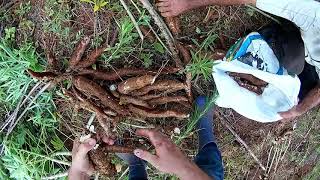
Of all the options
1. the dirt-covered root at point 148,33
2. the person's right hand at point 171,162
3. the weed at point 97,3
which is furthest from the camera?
the dirt-covered root at point 148,33

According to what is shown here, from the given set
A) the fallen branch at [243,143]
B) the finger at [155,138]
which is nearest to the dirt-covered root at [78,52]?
the finger at [155,138]

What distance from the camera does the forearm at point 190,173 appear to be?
142 cm

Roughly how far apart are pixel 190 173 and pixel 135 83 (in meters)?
0.47

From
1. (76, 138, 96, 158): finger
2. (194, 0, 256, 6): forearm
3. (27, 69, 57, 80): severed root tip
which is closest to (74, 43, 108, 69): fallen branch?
(27, 69, 57, 80): severed root tip

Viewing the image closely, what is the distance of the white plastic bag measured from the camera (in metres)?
1.73

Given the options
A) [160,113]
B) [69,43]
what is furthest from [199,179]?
[69,43]

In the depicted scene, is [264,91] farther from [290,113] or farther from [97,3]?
[97,3]

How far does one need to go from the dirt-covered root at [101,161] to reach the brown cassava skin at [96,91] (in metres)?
0.20

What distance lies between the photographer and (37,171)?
1890 millimetres

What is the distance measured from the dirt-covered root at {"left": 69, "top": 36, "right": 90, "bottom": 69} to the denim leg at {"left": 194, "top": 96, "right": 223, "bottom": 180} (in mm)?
595

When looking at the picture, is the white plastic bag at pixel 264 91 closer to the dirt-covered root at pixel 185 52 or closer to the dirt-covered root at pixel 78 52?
the dirt-covered root at pixel 185 52

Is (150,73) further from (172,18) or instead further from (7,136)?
(7,136)

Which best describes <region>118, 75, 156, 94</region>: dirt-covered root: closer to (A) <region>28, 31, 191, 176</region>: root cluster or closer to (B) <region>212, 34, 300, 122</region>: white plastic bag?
(A) <region>28, 31, 191, 176</region>: root cluster

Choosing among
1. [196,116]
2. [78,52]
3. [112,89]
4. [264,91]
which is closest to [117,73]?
[112,89]
